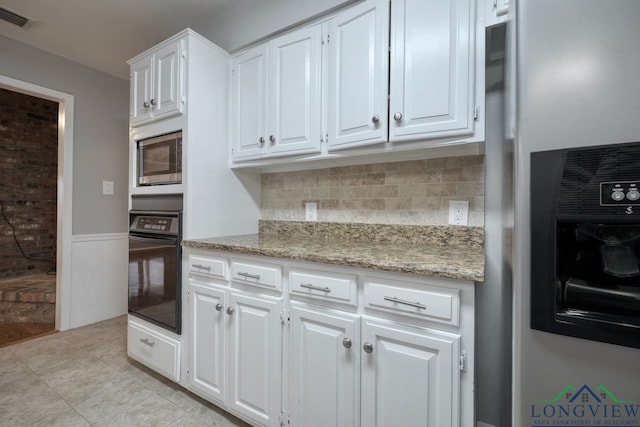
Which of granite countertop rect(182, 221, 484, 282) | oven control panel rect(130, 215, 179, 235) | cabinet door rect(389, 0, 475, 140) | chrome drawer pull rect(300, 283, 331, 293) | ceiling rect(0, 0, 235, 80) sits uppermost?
ceiling rect(0, 0, 235, 80)

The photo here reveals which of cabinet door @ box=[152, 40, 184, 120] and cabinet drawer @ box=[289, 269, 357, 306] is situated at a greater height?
cabinet door @ box=[152, 40, 184, 120]

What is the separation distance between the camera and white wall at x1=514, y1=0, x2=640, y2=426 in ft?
1.93

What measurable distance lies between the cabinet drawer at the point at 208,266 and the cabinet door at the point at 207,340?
0.08 meters

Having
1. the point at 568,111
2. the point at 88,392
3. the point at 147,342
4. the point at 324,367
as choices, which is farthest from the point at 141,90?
the point at 568,111

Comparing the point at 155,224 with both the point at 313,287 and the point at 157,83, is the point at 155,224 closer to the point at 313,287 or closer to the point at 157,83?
the point at 157,83

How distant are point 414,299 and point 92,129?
136 inches

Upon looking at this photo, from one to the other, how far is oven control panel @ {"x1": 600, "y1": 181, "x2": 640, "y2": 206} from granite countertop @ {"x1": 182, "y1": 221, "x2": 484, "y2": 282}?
15.0 inches

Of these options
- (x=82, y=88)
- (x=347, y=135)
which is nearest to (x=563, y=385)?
(x=347, y=135)

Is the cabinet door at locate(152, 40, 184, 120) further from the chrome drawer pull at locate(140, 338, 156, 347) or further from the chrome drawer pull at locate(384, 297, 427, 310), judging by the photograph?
→ the chrome drawer pull at locate(384, 297, 427, 310)

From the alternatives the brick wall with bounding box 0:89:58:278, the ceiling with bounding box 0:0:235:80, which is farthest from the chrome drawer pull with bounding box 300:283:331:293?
the brick wall with bounding box 0:89:58:278

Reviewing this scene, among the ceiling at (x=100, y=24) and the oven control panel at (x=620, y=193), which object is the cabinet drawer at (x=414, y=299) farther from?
the ceiling at (x=100, y=24)

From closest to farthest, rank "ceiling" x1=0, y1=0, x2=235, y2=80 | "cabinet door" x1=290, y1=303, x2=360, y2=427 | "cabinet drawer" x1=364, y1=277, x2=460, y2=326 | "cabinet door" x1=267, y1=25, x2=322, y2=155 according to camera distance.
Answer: "cabinet drawer" x1=364, y1=277, x2=460, y2=326
"cabinet door" x1=290, y1=303, x2=360, y2=427
"cabinet door" x1=267, y1=25, x2=322, y2=155
"ceiling" x1=0, y1=0, x2=235, y2=80

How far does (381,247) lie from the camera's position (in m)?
1.46

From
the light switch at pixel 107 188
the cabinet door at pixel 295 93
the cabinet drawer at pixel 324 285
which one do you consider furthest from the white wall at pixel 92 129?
the cabinet drawer at pixel 324 285
